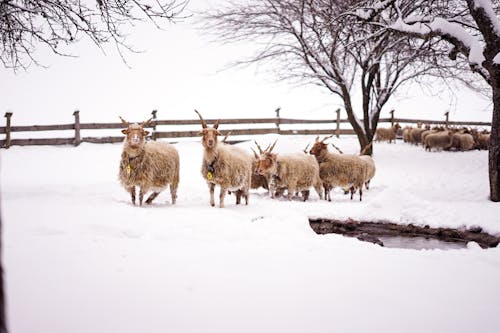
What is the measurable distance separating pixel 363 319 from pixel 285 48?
12.1 meters

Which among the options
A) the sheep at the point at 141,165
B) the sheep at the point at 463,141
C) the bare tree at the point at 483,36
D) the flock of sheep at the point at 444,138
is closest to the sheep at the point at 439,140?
the flock of sheep at the point at 444,138

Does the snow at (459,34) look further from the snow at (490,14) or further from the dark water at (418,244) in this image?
the dark water at (418,244)

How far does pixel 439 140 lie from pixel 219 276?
17.7 m

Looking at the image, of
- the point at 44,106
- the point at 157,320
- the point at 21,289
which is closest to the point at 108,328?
the point at 157,320

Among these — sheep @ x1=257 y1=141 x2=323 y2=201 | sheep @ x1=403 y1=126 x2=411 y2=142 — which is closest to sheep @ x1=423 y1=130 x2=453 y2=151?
sheep @ x1=403 y1=126 x2=411 y2=142

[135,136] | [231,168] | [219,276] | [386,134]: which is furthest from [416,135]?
[219,276]

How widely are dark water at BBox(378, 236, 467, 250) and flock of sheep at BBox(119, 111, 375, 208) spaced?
2.95m

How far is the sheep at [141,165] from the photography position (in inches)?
264

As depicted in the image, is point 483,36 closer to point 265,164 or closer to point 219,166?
point 265,164

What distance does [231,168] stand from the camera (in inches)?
285

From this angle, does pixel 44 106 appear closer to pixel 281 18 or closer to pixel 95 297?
pixel 281 18

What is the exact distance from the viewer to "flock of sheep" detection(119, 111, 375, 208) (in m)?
6.79

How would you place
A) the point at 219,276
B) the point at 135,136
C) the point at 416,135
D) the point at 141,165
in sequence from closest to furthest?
the point at 219,276, the point at 135,136, the point at 141,165, the point at 416,135

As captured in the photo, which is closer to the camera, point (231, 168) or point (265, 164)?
point (231, 168)
